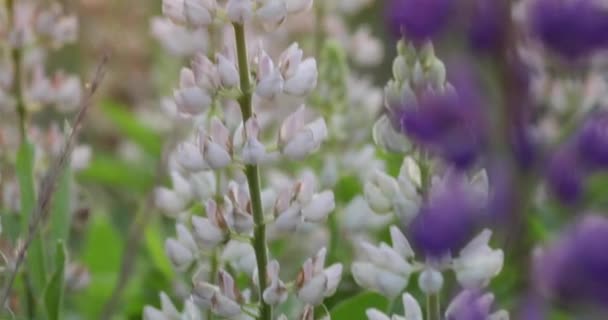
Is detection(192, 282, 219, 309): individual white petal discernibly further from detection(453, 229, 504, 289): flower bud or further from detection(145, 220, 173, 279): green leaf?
detection(145, 220, 173, 279): green leaf

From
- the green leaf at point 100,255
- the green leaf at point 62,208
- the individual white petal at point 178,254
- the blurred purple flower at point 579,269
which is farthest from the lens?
the green leaf at point 100,255

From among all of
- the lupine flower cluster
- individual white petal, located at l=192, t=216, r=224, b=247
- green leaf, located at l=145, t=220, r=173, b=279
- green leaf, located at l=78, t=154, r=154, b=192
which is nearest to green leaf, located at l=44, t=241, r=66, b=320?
the lupine flower cluster

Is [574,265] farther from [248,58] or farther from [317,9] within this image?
[317,9]

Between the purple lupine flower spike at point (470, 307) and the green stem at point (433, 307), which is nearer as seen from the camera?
the purple lupine flower spike at point (470, 307)

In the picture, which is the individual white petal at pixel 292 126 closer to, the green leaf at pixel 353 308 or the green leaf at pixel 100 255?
the green leaf at pixel 353 308

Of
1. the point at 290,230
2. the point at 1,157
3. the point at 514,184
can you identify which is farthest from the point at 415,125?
the point at 1,157

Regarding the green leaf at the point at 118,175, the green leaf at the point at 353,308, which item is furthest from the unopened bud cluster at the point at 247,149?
the green leaf at the point at 118,175

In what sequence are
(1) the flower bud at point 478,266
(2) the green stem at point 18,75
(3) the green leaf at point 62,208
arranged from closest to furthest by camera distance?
(1) the flower bud at point 478,266
(3) the green leaf at point 62,208
(2) the green stem at point 18,75

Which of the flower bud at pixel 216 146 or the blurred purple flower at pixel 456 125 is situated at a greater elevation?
the blurred purple flower at pixel 456 125
